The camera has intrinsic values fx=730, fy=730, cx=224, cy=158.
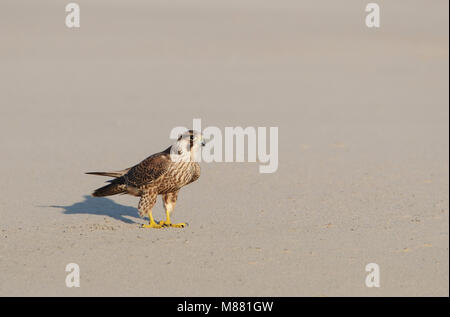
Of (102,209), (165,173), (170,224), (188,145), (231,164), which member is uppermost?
(231,164)

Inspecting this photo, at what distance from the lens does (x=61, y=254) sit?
22.6ft

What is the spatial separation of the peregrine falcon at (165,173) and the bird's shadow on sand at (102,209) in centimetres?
71

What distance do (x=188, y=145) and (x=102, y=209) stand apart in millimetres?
2151

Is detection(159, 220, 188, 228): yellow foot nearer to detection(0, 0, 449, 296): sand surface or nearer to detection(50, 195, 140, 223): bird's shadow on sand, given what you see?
detection(0, 0, 449, 296): sand surface

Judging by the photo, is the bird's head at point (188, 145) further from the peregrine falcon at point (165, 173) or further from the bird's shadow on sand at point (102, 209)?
the bird's shadow on sand at point (102, 209)

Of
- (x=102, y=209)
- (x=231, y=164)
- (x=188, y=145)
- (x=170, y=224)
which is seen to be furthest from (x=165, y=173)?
(x=231, y=164)

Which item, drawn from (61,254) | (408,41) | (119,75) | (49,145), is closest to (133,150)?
(49,145)

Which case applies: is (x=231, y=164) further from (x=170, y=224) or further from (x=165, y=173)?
(x=165, y=173)

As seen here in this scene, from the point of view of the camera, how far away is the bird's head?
750 cm

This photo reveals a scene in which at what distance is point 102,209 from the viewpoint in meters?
9.23

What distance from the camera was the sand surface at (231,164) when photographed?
254 inches

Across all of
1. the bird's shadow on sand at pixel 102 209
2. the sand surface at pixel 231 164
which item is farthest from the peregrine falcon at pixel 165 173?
the bird's shadow on sand at pixel 102 209

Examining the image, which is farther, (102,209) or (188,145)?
(102,209)

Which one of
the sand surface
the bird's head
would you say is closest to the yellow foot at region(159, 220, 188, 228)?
the sand surface
